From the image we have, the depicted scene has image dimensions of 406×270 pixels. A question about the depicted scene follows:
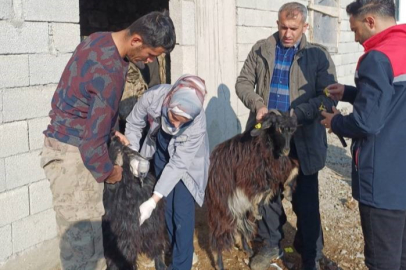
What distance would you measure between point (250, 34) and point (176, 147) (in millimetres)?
4087

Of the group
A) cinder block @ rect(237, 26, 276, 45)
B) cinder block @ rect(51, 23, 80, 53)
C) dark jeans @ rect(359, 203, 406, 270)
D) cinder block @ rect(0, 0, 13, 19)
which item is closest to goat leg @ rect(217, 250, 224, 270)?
dark jeans @ rect(359, 203, 406, 270)

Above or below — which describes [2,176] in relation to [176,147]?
below

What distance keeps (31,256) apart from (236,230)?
1.76 metres

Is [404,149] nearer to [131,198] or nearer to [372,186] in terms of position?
[372,186]

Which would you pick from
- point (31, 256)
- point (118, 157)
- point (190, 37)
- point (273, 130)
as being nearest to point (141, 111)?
point (118, 157)

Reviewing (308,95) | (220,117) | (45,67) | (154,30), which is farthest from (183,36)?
(154,30)

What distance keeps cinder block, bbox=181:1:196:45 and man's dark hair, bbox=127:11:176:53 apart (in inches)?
116

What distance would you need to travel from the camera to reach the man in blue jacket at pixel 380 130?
2.62 meters

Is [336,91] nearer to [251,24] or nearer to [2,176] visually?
[2,176]

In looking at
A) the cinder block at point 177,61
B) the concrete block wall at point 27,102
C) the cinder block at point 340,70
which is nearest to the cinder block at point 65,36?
the concrete block wall at point 27,102

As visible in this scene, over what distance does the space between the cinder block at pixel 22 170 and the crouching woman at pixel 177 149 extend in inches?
33.2

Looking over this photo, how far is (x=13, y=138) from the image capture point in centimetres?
368

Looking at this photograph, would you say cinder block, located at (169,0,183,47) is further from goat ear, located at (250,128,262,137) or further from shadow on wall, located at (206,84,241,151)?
goat ear, located at (250,128,262,137)

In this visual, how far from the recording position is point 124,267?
3572mm
